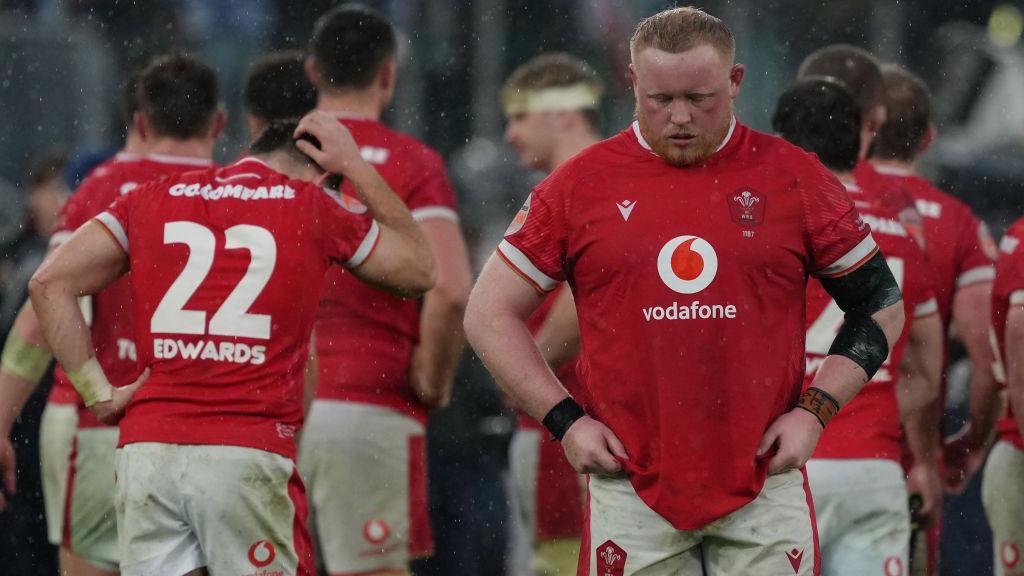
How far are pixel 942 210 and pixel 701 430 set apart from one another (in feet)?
10.4

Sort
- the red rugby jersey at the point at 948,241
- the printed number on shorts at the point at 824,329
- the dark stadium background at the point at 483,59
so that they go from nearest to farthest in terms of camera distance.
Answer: the printed number on shorts at the point at 824,329
the red rugby jersey at the point at 948,241
the dark stadium background at the point at 483,59

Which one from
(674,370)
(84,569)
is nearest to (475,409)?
(84,569)

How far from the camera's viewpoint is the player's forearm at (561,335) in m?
6.82

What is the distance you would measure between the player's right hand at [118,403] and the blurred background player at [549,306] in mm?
2274

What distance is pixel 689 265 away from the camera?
4488 mm

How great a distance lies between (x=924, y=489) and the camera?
6980 mm

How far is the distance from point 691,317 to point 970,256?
3.22m

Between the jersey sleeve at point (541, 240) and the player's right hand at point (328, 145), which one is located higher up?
the player's right hand at point (328, 145)

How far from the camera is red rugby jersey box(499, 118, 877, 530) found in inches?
176

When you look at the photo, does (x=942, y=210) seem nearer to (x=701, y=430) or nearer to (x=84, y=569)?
(x=701, y=430)

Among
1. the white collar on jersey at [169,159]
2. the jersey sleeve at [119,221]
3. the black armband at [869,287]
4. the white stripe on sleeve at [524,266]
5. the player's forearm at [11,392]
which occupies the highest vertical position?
the white collar on jersey at [169,159]

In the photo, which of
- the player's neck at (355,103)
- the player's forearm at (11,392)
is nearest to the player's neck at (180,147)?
the player's neck at (355,103)

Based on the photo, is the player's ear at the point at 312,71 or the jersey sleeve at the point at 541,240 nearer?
the jersey sleeve at the point at 541,240

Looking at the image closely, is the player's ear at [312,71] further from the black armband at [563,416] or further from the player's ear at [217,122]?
the black armband at [563,416]
